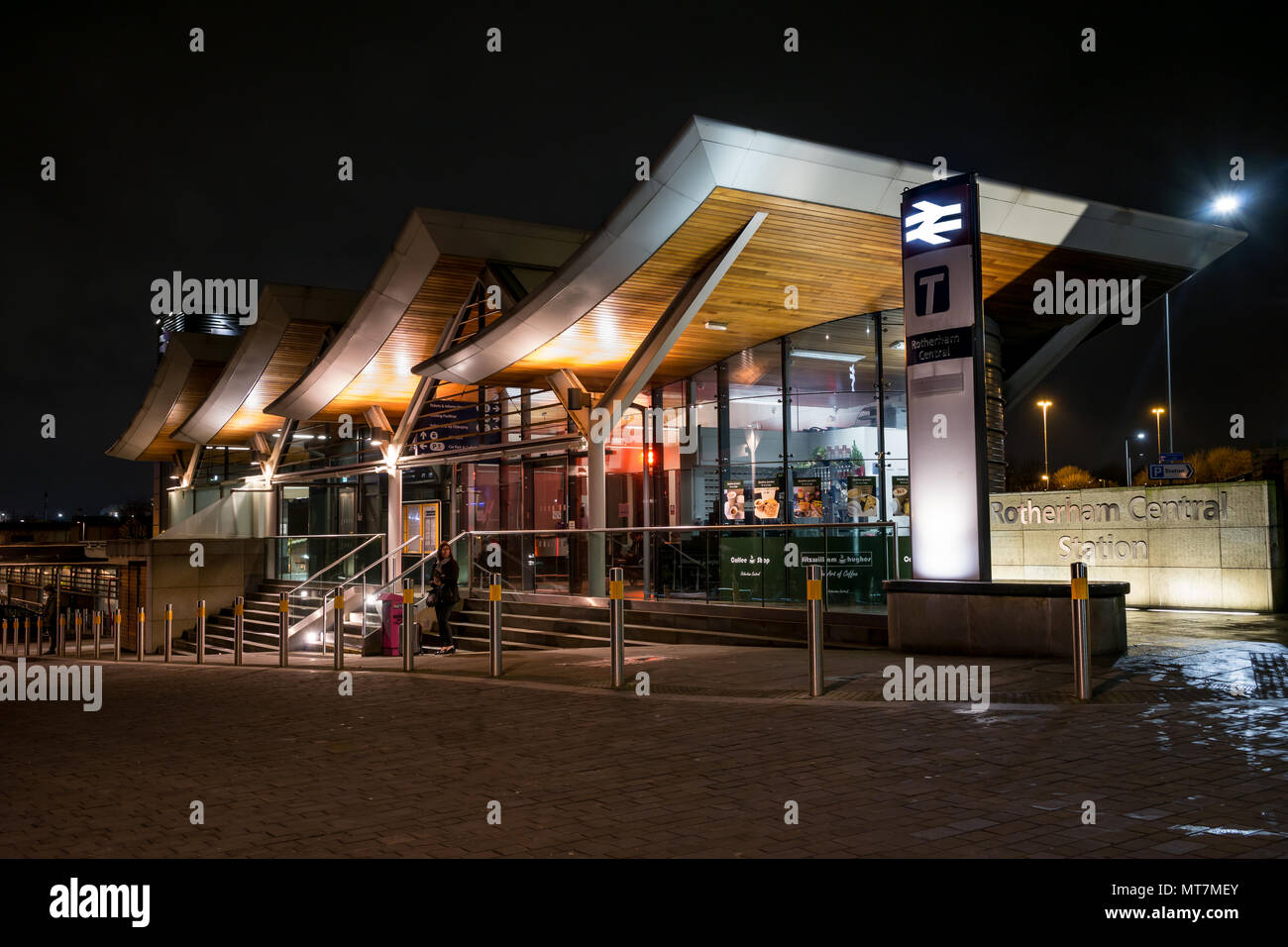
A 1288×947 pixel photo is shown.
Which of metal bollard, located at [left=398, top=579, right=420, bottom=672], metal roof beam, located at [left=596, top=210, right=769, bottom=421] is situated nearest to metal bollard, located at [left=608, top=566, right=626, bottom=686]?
metal bollard, located at [left=398, top=579, right=420, bottom=672]

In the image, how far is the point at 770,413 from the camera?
2053 cm

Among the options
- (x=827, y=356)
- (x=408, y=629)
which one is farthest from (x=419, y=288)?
(x=408, y=629)

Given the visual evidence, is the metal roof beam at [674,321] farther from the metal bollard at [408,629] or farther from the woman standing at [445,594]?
the metal bollard at [408,629]

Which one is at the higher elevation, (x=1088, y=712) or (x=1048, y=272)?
(x=1048, y=272)

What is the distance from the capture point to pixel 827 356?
19766mm

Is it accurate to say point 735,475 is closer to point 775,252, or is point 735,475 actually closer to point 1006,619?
point 775,252

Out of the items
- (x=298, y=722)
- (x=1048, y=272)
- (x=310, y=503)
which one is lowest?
(x=298, y=722)

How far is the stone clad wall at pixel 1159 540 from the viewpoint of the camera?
1554cm

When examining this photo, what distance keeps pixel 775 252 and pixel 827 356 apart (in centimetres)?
490

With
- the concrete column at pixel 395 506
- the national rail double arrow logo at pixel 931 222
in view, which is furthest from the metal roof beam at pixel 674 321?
the concrete column at pixel 395 506

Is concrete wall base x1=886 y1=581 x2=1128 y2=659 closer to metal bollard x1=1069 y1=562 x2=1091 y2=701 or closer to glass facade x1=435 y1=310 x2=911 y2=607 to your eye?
glass facade x1=435 y1=310 x2=911 y2=607
